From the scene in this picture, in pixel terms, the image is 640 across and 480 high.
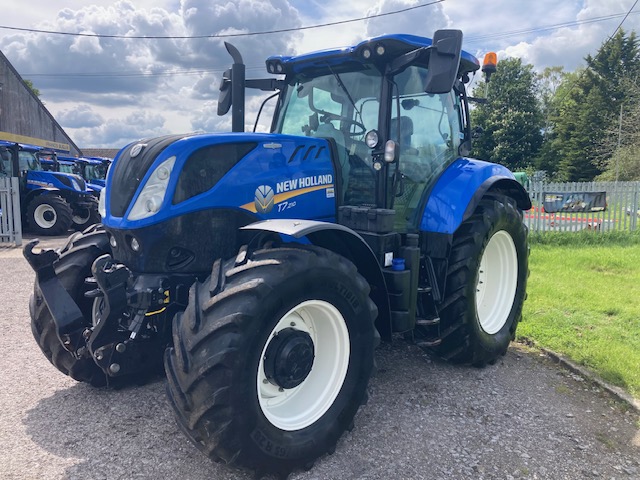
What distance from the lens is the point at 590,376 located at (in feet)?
12.9

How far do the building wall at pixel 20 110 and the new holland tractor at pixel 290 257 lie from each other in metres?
31.7

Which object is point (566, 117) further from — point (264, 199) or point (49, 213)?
point (264, 199)

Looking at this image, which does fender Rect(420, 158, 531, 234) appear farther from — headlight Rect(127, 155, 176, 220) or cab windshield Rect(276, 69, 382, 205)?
headlight Rect(127, 155, 176, 220)

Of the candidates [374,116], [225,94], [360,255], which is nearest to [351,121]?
[374,116]

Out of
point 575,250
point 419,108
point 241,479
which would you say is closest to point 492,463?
point 241,479

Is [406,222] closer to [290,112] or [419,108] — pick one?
[419,108]

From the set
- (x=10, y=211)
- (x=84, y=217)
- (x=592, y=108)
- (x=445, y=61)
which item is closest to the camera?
(x=445, y=61)

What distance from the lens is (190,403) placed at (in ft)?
7.66

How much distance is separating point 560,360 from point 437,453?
197cm

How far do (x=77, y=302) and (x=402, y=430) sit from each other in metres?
2.32

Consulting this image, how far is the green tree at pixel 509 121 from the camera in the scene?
3516 cm

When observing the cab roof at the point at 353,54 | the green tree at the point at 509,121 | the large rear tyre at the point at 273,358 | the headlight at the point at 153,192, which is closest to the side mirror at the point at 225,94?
the cab roof at the point at 353,54

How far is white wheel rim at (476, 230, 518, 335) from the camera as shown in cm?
452

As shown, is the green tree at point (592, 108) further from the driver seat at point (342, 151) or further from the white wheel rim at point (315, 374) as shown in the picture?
the white wheel rim at point (315, 374)
